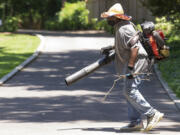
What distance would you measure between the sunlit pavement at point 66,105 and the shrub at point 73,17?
3211cm

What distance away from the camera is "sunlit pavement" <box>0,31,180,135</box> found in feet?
30.8

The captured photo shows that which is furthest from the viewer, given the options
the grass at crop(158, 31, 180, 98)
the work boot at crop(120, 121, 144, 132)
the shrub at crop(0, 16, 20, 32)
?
the shrub at crop(0, 16, 20, 32)

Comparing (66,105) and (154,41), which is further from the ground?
(154,41)

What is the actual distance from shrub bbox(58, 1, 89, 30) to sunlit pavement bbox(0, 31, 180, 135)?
32.1 meters

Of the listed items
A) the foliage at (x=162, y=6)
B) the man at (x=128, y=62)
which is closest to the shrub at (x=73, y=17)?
the foliage at (x=162, y=6)

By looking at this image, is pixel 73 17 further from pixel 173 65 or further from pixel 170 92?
pixel 170 92

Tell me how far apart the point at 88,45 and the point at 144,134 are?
2336 centimetres

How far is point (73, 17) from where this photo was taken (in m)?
54.0

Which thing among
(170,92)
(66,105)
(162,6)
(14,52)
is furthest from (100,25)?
(66,105)

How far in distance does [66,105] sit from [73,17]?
42214 mm

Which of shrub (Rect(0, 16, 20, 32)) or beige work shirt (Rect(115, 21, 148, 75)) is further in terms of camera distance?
shrub (Rect(0, 16, 20, 32))

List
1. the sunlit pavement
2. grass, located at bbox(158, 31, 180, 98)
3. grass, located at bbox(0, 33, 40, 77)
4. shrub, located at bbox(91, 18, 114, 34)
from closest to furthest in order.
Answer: the sunlit pavement
grass, located at bbox(158, 31, 180, 98)
grass, located at bbox(0, 33, 40, 77)
shrub, located at bbox(91, 18, 114, 34)

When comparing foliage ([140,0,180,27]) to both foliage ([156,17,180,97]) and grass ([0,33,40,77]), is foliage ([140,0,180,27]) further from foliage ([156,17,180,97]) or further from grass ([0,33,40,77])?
grass ([0,33,40,77])

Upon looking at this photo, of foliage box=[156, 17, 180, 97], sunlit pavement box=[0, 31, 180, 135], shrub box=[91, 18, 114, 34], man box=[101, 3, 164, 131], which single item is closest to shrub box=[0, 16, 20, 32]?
shrub box=[91, 18, 114, 34]
